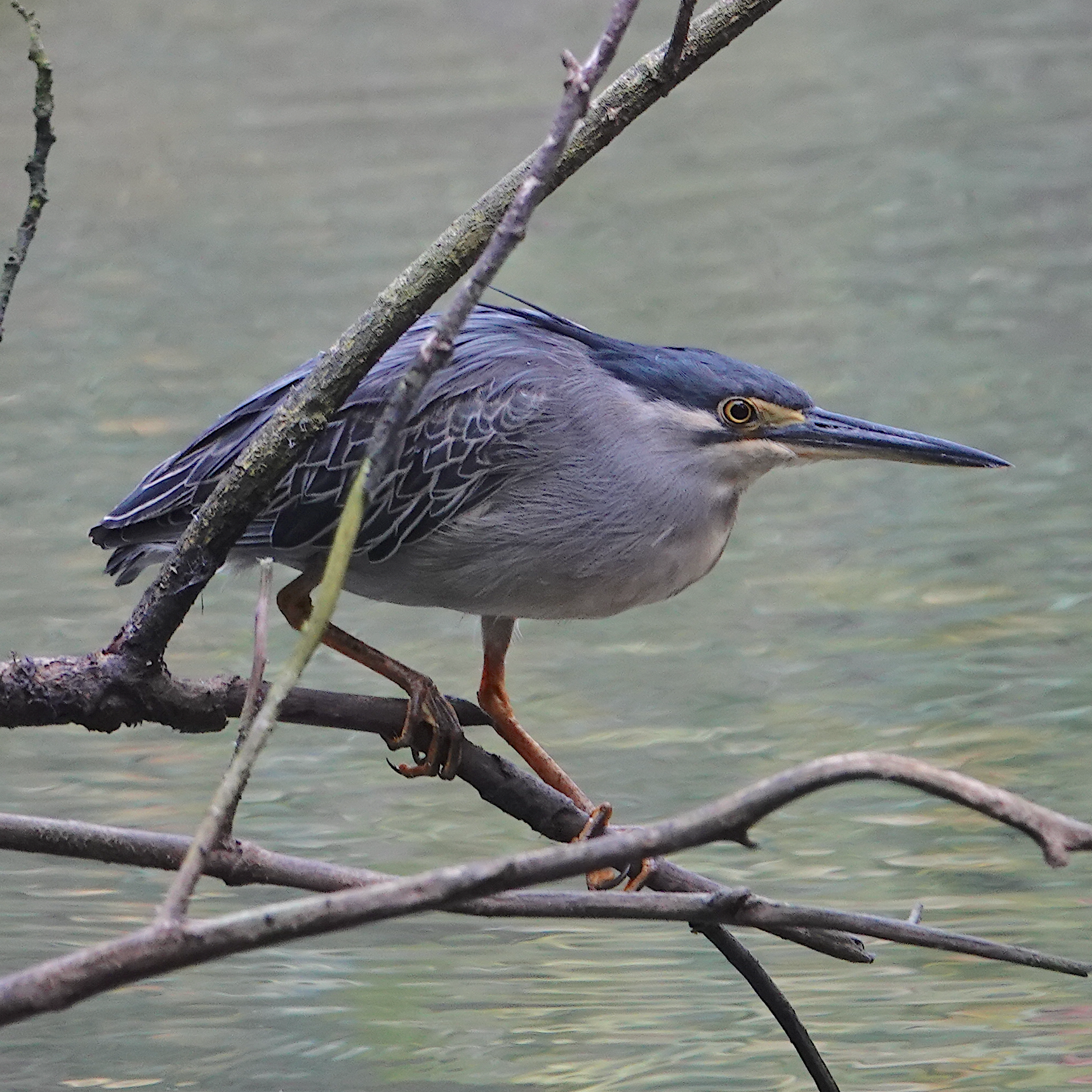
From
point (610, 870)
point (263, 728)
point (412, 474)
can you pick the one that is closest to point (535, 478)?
point (412, 474)

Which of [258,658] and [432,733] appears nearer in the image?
[258,658]

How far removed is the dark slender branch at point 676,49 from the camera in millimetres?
1296

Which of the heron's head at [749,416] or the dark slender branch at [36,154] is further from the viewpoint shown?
the heron's head at [749,416]

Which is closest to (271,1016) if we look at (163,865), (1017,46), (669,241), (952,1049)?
(952,1049)

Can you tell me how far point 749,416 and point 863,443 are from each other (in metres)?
0.11

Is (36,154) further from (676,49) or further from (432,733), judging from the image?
(432,733)

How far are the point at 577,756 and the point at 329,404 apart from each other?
1899mm

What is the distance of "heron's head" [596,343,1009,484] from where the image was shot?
177 cm

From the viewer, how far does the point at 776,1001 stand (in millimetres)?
1627

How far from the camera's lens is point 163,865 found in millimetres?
1354

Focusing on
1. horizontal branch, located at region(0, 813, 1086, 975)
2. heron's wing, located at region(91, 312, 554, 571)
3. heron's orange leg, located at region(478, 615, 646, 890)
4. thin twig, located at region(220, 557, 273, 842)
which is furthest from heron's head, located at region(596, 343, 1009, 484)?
thin twig, located at region(220, 557, 273, 842)

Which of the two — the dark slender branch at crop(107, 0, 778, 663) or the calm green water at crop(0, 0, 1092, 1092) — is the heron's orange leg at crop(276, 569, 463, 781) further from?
the calm green water at crop(0, 0, 1092, 1092)

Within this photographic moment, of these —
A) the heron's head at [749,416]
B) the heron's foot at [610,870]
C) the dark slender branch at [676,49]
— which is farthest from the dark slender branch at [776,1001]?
the dark slender branch at [676,49]

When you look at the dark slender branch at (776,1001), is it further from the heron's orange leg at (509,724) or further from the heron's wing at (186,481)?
the heron's wing at (186,481)
